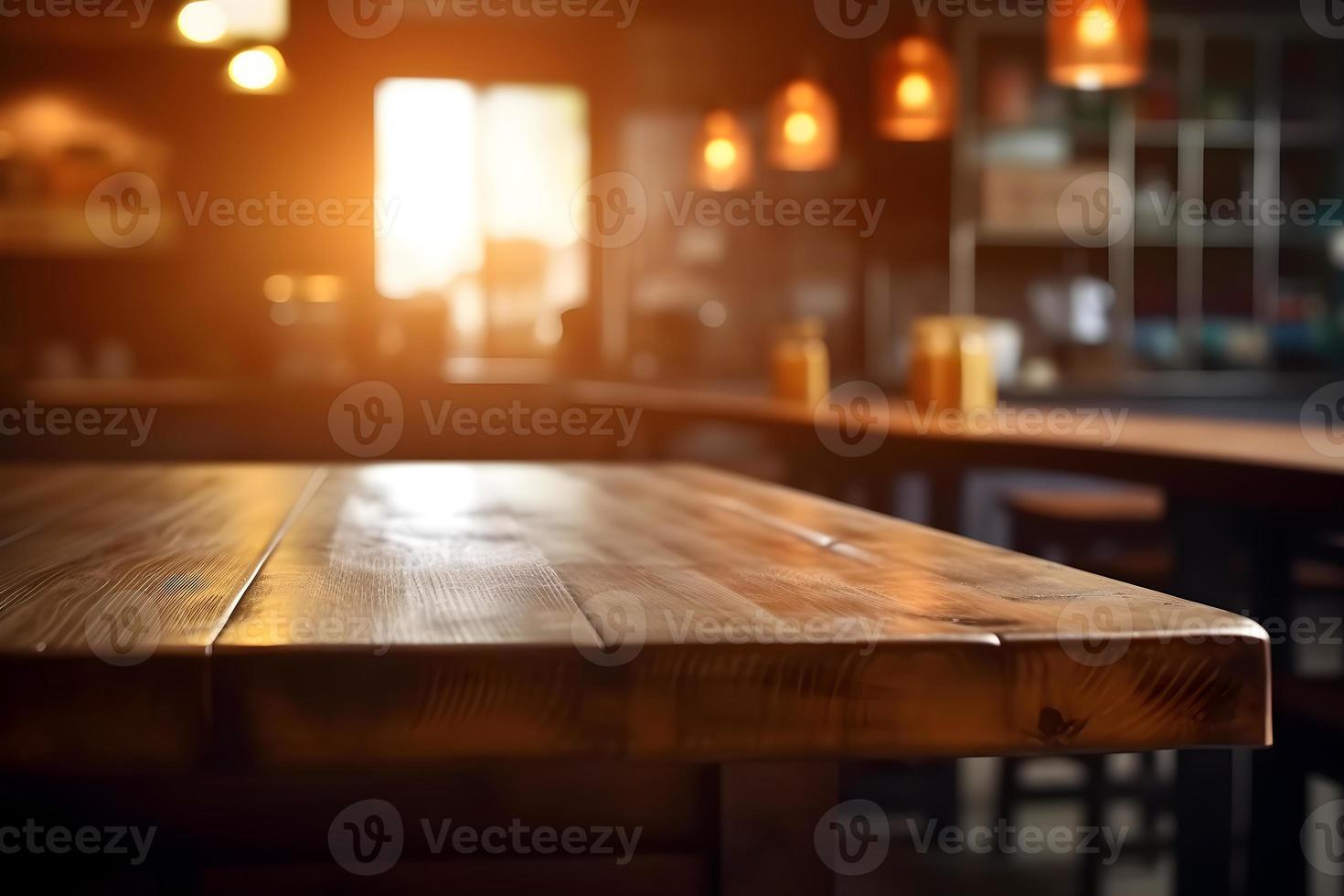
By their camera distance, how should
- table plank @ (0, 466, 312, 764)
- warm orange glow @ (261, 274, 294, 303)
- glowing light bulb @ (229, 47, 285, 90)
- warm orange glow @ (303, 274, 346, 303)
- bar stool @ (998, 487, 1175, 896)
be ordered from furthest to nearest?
warm orange glow @ (261, 274, 294, 303) → warm orange glow @ (303, 274, 346, 303) → glowing light bulb @ (229, 47, 285, 90) → bar stool @ (998, 487, 1175, 896) → table plank @ (0, 466, 312, 764)

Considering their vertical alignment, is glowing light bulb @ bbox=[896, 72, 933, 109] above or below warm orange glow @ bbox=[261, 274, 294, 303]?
above

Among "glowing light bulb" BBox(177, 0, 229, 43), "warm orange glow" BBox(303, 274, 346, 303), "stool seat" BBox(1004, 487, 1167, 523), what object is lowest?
"stool seat" BBox(1004, 487, 1167, 523)

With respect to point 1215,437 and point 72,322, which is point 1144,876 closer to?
point 1215,437

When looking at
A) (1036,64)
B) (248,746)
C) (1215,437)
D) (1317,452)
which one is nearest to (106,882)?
(248,746)

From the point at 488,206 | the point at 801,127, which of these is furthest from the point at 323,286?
the point at 801,127

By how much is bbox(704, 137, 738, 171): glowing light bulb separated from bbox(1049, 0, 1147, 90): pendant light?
192 cm

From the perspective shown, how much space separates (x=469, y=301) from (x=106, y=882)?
245 inches

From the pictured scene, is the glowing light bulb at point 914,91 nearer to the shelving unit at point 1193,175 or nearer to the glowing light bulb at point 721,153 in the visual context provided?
the glowing light bulb at point 721,153

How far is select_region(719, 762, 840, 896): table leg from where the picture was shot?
0.81m

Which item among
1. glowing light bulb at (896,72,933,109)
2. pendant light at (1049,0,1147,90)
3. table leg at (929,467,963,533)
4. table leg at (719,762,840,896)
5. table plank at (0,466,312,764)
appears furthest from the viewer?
glowing light bulb at (896,72,933,109)

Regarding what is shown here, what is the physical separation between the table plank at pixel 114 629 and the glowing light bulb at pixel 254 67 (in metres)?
2.74

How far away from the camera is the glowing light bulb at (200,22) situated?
11.4 feet

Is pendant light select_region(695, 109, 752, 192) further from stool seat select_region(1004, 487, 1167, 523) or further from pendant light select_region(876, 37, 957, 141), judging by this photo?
stool seat select_region(1004, 487, 1167, 523)

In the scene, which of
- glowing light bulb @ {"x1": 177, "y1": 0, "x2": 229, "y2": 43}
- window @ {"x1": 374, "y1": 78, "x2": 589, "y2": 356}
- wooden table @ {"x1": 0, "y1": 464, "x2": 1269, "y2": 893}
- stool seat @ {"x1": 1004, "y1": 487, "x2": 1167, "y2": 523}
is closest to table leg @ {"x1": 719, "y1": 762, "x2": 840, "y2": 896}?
wooden table @ {"x1": 0, "y1": 464, "x2": 1269, "y2": 893}
